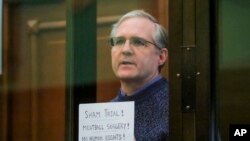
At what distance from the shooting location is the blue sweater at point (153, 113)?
3836 mm

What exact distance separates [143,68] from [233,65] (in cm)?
54

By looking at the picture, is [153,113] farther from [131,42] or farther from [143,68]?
[131,42]

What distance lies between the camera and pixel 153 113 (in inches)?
153

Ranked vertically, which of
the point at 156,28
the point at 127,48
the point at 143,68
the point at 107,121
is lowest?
the point at 107,121

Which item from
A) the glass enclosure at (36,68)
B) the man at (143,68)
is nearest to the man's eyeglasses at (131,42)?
the man at (143,68)

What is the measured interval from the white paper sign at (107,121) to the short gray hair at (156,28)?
0.38 metres

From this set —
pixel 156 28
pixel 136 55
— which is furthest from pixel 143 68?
pixel 156 28

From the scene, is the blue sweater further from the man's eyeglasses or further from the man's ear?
the man's eyeglasses

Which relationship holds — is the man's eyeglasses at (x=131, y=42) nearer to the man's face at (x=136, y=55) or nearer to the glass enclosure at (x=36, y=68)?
the man's face at (x=136, y=55)

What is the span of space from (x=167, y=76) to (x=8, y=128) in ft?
4.36

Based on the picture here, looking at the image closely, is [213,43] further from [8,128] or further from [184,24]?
[8,128]

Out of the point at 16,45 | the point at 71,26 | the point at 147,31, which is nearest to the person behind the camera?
the point at 147,31

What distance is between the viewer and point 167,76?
12.6ft

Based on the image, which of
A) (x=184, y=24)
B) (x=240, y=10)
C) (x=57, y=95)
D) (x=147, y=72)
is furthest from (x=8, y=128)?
(x=240, y=10)
